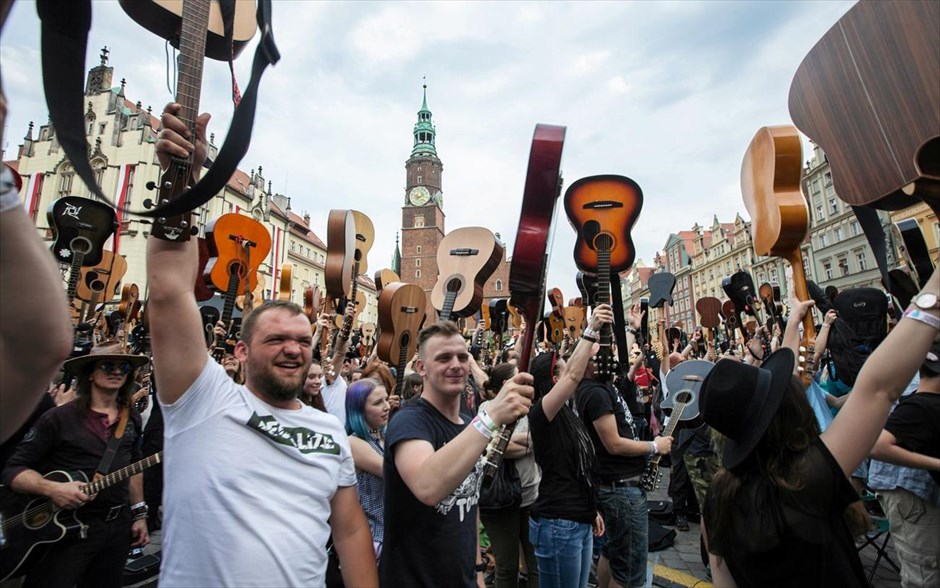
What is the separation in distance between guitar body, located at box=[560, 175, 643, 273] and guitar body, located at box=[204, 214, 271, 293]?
12.9ft

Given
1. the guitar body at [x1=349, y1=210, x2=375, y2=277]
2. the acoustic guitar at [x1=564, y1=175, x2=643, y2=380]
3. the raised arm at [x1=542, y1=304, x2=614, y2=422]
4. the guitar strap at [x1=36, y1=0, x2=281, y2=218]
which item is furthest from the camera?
the guitar body at [x1=349, y1=210, x2=375, y2=277]

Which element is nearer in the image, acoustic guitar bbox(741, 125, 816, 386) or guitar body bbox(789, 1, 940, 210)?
guitar body bbox(789, 1, 940, 210)

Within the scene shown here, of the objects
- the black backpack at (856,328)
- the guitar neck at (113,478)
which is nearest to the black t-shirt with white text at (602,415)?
the black backpack at (856,328)

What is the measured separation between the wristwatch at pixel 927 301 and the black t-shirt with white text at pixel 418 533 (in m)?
1.86

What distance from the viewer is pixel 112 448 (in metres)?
3.66

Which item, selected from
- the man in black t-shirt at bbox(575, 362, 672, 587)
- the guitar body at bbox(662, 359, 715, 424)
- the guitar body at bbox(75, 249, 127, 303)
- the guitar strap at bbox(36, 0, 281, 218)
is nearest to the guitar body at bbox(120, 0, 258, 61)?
the guitar strap at bbox(36, 0, 281, 218)

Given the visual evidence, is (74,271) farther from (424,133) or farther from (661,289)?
(424,133)

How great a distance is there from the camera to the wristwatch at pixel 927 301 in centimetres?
158

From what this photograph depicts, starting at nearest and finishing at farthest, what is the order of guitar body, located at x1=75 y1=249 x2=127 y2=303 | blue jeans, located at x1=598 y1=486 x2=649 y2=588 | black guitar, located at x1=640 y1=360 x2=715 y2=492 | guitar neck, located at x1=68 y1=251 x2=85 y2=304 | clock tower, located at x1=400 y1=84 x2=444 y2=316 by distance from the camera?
blue jeans, located at x1=598 y1=486 x2=649 y2=588, guitar neck, located at x1=68 y1=251 x2=85 y2=304, black guitar, located at x1=640 y1=360 x2=715 y2=492, guitar body, located at x1=75 y1=249 x2=127 y2=303, clock tower, located at x1=400 y1=84 x2=444 y2=316

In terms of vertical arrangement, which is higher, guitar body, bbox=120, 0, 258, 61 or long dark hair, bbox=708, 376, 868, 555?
guitar body, bbox=120, 0, 258, 61

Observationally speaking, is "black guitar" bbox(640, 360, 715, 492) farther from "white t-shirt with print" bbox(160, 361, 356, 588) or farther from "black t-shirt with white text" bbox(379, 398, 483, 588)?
"white t-shirt with print" bbox(160, 361, 356, 588)

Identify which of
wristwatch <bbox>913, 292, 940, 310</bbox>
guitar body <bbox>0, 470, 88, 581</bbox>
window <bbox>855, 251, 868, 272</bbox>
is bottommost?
guitar body <bbox>0, 470, 88, 581</bbox>

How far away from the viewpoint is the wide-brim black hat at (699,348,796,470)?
6.34 feet

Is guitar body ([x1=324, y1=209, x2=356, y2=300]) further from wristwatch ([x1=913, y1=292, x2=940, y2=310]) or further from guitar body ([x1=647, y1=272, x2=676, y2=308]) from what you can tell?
wristwatch ([x1=913, y1=292, x2=940, y2=310])
